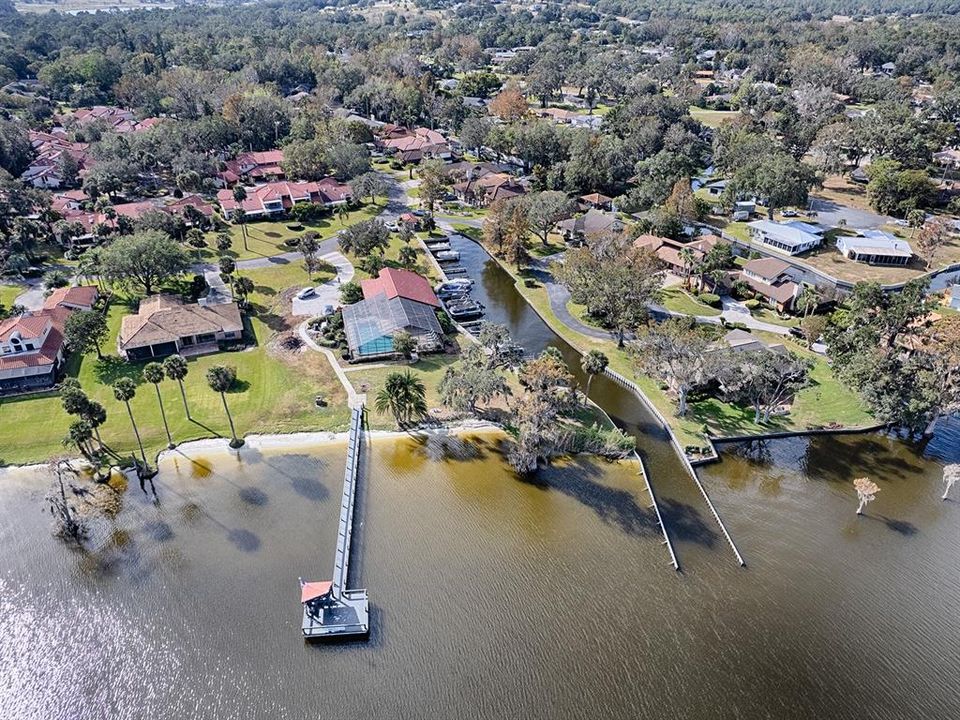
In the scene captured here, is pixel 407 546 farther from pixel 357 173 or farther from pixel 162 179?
pixel 162 179

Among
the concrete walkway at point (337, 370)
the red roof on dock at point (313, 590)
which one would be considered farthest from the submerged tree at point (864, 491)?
the concrete walkway at point (337, 370)

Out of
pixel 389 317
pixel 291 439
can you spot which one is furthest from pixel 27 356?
pixel 389 317

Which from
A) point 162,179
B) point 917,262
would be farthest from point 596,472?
point 162,179

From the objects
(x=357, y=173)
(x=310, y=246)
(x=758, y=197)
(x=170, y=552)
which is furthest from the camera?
(x=357, y=173)

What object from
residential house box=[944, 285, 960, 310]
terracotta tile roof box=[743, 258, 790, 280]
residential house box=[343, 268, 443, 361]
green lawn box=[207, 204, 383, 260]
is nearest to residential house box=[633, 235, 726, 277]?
terracotta tile roof box=[743, 258, 790, 280]

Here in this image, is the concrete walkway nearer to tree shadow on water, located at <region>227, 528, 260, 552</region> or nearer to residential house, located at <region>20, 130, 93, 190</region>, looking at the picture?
tree shadow on water, located at <region>227, 528, 260, 552</region>

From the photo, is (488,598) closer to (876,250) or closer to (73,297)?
(73,297)

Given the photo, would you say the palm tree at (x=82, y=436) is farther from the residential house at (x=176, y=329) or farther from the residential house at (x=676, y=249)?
the residential house at (x=676, y=249)
